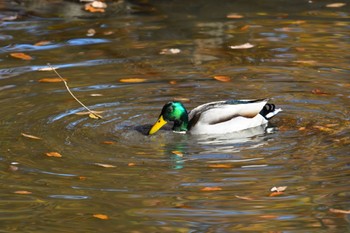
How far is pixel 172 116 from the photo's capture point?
35.7ft

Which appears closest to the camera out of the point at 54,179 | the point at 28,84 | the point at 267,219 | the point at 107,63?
the point at 267,219

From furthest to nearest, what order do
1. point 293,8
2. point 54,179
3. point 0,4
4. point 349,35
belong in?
1. point 0,4
2. point 293,8
3. point 349,35
4. point 54,179

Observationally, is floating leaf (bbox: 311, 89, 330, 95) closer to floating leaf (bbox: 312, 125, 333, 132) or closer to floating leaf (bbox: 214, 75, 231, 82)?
floating leaf (bbox: 214, 75, 231, 82)

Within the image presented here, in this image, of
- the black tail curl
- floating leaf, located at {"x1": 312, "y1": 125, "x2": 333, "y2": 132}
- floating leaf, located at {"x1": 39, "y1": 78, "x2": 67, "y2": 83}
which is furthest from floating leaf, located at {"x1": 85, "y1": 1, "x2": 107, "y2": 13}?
floating leaf, located at {"x1": 312, "y1": 125, "x2": 333, "y2": 132}

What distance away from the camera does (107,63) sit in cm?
1338

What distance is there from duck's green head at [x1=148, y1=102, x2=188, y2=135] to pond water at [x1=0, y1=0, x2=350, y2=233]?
162mm

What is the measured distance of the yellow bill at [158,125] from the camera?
10.8 meters

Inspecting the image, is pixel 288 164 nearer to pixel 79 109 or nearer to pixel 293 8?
pixel 79 109

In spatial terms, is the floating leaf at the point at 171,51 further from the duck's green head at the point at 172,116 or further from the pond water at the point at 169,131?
the duck's green head at the point at 172,116

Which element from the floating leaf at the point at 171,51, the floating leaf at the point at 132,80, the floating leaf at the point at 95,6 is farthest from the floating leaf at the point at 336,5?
the floating leaf at the point at 132,80

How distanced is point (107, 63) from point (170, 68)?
884mm

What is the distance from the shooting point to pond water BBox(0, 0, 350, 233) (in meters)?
8.38

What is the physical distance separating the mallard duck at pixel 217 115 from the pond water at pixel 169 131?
0.62 ft

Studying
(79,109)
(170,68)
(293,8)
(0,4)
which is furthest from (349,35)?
(0,4)
